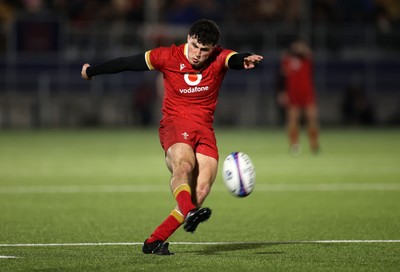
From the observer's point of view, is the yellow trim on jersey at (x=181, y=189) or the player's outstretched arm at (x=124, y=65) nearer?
the yellow trim on jersey at (x=181, y=189)

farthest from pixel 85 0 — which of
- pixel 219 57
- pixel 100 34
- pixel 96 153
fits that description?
pixel 219 57

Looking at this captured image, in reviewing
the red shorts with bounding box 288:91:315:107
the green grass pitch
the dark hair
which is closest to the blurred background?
the green grass pitch

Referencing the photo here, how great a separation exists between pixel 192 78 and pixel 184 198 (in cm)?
124

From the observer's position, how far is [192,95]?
9430mm

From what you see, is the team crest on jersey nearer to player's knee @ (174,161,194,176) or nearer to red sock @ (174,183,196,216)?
player's knee @ (174,161,194,176)

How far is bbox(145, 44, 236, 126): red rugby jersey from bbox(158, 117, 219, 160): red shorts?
0.07 m

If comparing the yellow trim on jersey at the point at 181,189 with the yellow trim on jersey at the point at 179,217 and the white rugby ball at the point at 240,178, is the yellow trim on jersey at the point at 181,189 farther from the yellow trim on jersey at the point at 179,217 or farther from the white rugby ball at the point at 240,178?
the white rugby ball at the point at 240,178

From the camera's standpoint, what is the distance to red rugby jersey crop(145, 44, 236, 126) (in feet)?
30.9

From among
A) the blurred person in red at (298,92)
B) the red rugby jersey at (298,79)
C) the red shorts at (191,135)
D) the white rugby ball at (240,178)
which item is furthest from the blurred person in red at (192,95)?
the red rugby jersey at (298,79)

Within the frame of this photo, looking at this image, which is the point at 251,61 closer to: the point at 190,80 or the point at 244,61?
the point at 244,61

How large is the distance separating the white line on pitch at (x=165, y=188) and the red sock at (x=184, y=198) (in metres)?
7.04

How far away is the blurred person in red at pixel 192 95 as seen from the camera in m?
9.13

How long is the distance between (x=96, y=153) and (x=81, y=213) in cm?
1092

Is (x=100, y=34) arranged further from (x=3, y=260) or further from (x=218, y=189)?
(x=3, y=260)
